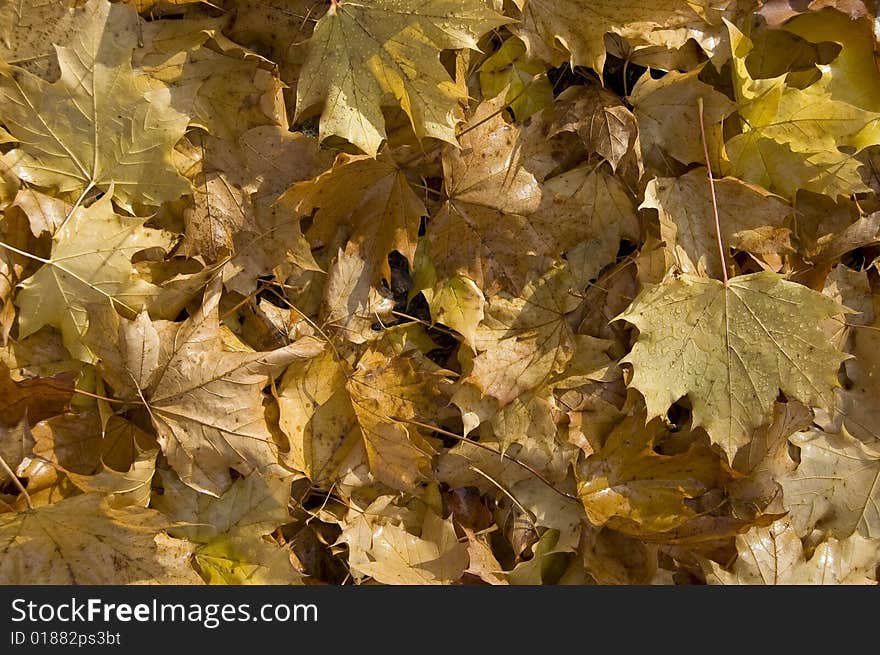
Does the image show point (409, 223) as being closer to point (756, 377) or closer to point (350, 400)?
point (350, 400)

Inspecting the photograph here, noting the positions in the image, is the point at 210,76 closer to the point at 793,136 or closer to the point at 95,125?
the point at 95,125

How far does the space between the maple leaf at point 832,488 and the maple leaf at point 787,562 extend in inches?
Answer: 1.3

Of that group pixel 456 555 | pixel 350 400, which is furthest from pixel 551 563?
pixel 350 400

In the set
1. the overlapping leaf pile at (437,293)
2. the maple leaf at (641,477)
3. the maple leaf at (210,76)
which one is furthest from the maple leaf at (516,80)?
the maple leaf at (641,477)

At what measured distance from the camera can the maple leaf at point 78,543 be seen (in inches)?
52.1

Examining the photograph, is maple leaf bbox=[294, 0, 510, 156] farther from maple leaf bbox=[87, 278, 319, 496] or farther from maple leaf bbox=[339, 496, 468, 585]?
maple leaf bbox=[339, 496, 468, 585]

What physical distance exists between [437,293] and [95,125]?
2.42 ft

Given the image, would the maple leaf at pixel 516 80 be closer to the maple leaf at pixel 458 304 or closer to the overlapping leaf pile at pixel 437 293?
the overlapping leaf pile at pixel 437 293

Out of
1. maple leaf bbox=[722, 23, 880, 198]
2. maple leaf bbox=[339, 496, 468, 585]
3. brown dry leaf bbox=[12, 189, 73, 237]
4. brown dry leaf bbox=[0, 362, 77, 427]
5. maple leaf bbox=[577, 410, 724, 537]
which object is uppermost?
maple leaf bbox=[722, 23, 880, 198]

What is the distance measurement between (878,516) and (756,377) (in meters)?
0.43

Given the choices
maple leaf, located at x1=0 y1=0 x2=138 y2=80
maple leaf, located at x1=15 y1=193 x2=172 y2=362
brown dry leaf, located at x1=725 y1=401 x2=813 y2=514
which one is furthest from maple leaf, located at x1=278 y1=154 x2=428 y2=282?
brown dry leaf, located at x1=725 y1=401 x2=813 y2=514

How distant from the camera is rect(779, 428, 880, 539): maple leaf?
1530mm

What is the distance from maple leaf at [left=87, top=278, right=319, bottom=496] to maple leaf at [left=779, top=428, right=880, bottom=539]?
1.09m

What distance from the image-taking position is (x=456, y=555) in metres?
1.47
